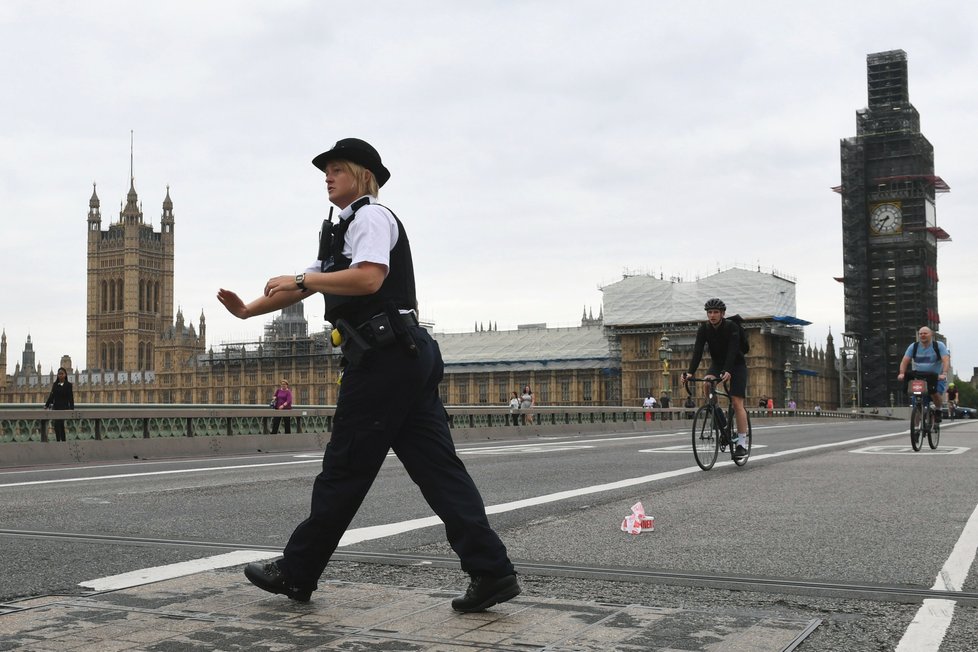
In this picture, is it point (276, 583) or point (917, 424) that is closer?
point (276, 583)

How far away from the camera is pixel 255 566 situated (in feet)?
14.2

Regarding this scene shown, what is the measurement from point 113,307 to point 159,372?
34.6 meters

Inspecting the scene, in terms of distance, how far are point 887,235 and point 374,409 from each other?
122 m

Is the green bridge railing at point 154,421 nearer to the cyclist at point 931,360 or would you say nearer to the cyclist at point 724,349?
the cyclist at point 724,349

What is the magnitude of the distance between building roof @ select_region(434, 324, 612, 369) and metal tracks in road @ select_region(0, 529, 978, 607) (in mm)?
107972

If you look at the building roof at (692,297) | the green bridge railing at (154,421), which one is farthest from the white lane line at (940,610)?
the building roof at (692,297)

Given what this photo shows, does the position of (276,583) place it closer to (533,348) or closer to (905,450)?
(905,450)

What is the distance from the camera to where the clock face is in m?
119

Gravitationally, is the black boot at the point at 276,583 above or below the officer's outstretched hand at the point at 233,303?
below

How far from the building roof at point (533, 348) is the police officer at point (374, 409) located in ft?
358

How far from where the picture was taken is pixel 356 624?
390cm

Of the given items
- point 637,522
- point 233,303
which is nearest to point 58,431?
point 637,522

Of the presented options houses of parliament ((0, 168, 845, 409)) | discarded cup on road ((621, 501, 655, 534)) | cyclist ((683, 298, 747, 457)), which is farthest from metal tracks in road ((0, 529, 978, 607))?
houses of parliament ((0, 168, 845, 409))

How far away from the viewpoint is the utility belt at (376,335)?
424cm
